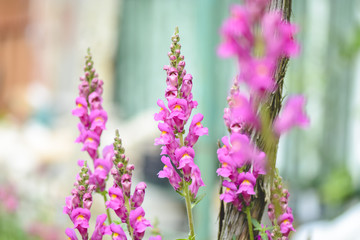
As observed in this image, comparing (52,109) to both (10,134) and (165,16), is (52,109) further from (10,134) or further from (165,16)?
(165,16)

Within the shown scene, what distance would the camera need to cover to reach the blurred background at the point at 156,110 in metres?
2.34

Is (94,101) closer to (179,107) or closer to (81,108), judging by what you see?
(81,108)

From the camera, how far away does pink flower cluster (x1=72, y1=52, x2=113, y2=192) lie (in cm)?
58

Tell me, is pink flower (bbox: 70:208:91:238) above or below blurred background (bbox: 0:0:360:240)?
below

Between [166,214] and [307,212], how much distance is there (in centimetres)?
78

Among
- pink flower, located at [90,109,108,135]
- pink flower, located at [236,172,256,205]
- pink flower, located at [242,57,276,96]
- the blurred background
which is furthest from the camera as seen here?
the blurred background

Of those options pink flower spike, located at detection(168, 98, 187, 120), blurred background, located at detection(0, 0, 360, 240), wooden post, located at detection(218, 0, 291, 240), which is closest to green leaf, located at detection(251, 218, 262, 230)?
wooden post, located at detection(218, 0, 291, 240)

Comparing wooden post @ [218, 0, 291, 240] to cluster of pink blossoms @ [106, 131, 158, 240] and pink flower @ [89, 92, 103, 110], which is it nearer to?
cluster of pink blossoms @ [106, 131, 158, 240]

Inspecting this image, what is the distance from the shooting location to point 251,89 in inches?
16.2

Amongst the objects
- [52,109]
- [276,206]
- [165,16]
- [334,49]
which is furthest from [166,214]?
[52,109]

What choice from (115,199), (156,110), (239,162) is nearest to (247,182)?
(239,162)

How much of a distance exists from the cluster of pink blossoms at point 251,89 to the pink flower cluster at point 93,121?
149mm

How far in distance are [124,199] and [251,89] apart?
0.59ft

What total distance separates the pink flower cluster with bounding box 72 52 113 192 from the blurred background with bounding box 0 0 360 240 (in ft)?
2.14
